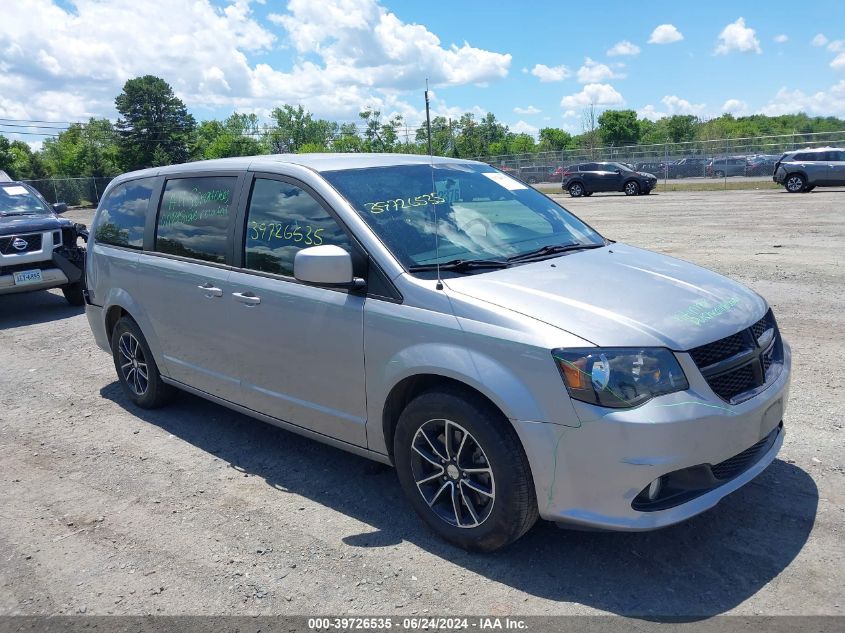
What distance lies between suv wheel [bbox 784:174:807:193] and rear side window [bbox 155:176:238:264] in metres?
27.0

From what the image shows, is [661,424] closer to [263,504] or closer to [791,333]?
[263,504]

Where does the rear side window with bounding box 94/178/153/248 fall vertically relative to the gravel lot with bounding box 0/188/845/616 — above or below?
above

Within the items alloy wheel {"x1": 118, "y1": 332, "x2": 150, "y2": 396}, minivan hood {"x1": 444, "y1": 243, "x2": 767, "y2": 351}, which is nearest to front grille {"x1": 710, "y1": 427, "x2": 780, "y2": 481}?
minivan hood {"x1": 444, "y1": 243, "x2": 767, "y2": 351}

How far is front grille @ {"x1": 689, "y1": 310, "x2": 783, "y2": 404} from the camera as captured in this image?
315cm

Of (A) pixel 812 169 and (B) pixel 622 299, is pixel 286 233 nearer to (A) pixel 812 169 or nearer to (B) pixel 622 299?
(B) pixel 622 299

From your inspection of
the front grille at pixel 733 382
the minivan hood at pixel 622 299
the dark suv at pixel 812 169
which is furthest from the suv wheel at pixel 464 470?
the dark suv at pixel 812 169

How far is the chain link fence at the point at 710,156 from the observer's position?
3800 cm

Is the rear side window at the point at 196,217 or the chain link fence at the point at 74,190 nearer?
the rear side window at the point at 196,217

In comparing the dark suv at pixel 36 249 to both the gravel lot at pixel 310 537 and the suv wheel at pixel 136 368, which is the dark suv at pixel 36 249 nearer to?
the gravel lot at pixel 310 537

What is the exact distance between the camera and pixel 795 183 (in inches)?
1061

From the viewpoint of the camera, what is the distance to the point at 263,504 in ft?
13.8

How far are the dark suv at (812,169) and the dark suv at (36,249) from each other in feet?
82.2

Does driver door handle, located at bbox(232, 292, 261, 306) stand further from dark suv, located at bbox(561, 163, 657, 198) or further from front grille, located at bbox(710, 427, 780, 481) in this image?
dark suv, located at bbox(561, 163, 657, 198)

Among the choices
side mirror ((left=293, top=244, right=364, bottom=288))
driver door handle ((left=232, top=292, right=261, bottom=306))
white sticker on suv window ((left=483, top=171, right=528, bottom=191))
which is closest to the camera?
side mirror ((left=293, top=244, right=364, bottom=288))
